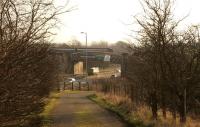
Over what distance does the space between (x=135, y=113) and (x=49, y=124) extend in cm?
452

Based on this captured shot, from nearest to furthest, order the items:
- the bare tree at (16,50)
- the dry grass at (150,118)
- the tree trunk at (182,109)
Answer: the bare tree at (16,50)
the dry grass at (150,118)
the tree trunk at (182,109)

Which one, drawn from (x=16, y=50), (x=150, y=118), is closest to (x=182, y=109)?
(x=150, y=118)

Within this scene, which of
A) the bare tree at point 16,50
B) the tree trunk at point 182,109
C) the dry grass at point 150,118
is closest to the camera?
the bare tree at point 16,50

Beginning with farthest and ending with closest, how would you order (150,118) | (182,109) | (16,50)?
(150,118)
(182,109)
(16,50)

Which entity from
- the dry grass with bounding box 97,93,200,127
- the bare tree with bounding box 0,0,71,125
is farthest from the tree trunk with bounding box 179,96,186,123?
the bare tree with bounding box 0,0,71,125

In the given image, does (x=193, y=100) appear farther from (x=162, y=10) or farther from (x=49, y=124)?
(x=49, y=124)

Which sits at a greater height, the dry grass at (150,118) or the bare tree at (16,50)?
the bare tree at (16,50)

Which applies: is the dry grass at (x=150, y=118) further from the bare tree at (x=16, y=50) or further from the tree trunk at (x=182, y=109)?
the bare tree at (x=16, y=50)

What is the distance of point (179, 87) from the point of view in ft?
63.6

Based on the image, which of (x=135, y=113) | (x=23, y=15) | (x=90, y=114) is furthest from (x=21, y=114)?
(x=90, y=114)

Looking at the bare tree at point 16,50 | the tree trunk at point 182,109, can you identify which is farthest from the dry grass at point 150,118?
the bare tree at point 16,50

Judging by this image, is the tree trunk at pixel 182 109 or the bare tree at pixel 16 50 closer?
the bare tree at pixel 16 50

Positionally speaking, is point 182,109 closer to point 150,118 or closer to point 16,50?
point 150,118

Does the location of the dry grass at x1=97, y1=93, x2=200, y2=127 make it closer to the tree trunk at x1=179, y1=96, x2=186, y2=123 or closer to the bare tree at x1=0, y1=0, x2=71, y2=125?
the tree trunk at x1=179, y1=96, x2=186, y2=123
